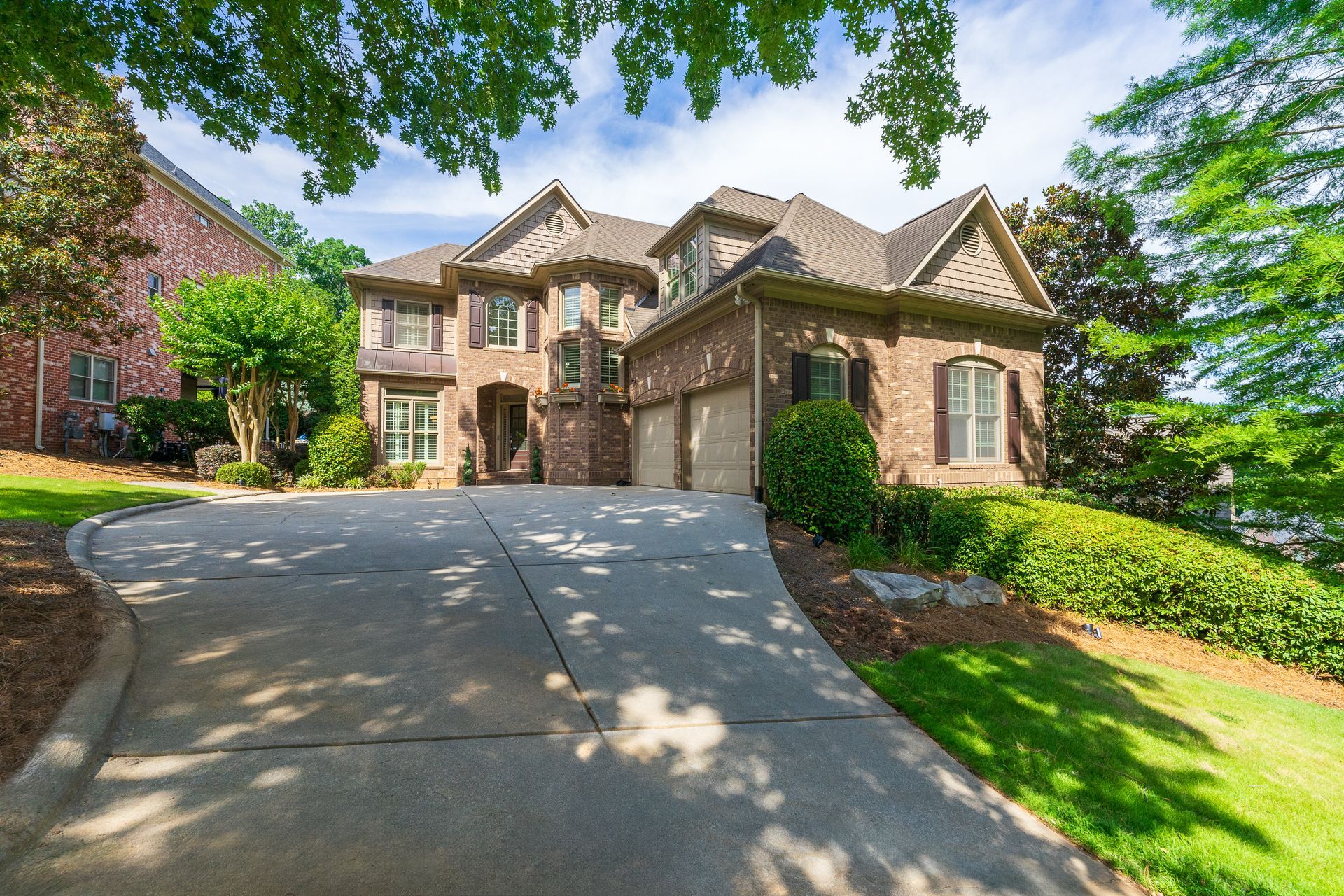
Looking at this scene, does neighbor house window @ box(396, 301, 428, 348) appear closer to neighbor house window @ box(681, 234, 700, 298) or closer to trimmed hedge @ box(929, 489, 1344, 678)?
neighbor house window @ box(681, 234, 700, 298)

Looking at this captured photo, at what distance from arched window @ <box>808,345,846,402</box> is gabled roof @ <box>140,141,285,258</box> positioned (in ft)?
72.9

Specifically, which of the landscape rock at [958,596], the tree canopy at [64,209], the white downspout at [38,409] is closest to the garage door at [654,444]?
the landscape rock at [958,596]

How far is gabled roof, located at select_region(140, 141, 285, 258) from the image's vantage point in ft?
63.4

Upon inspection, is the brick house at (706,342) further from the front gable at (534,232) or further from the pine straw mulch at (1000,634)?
the pine straw mulch at (1000,634)

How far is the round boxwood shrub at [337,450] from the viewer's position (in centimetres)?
1464

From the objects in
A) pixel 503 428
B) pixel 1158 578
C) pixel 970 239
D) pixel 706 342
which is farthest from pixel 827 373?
pixel 503 428

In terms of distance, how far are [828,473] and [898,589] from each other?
2488 mm

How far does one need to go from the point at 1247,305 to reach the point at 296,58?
10.9 m

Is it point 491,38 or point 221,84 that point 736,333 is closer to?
point 491,38

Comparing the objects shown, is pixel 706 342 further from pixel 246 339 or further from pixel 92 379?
pixel 92 379

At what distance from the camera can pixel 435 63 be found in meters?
5.27

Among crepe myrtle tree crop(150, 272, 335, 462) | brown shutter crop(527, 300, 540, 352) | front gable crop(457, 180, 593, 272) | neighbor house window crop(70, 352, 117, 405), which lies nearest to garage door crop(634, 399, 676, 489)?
brown shutter crop(527, 300, 540, 352)

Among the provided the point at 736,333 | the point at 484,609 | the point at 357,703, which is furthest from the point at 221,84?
the point at 736,333

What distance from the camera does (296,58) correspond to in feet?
15.5
